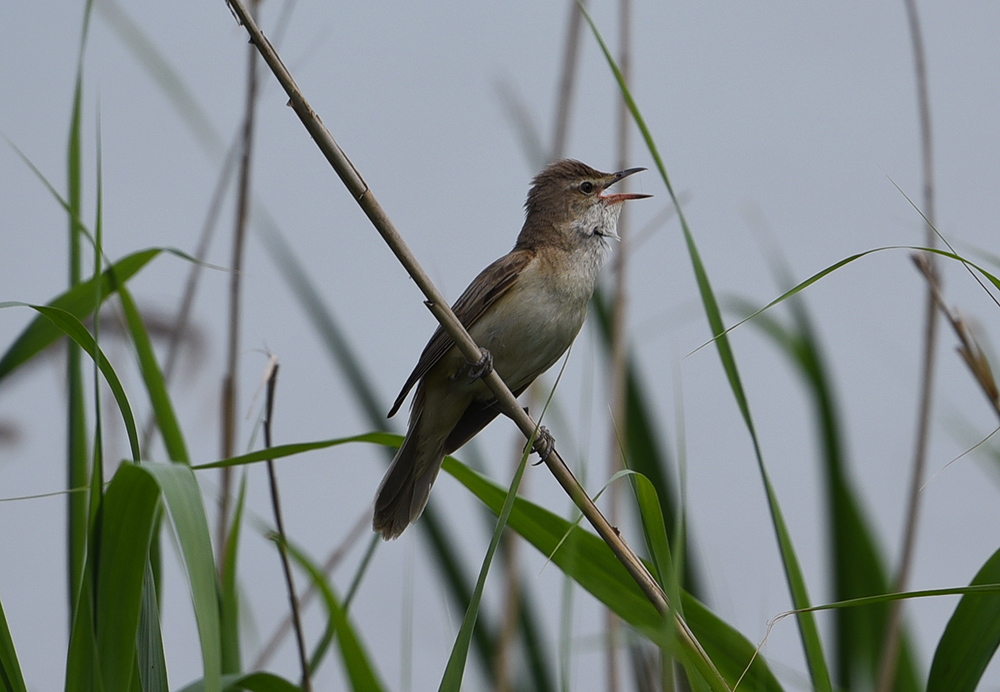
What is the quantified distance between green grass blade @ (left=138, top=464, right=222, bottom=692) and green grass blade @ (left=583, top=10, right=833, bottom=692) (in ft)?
2.59

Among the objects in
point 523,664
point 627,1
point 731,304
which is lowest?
point 523,664

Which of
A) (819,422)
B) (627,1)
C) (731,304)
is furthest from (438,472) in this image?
(627,1)

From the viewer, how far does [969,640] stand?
1.42m

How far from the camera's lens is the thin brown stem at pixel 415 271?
121 cm

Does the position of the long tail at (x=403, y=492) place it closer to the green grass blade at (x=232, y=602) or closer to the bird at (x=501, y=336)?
the bird at (x=501, y=336)

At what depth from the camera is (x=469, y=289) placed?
9.50 ft

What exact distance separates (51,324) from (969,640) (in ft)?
5.25

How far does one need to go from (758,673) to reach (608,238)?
5.69 ft

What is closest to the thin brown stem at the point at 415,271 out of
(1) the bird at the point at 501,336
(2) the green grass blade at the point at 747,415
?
(2) the green grass blade at the point at 747,415

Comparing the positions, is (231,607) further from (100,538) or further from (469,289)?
(469,289)

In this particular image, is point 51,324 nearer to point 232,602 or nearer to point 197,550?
point 232,602

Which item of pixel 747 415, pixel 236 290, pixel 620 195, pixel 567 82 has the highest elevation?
pixel 567 82

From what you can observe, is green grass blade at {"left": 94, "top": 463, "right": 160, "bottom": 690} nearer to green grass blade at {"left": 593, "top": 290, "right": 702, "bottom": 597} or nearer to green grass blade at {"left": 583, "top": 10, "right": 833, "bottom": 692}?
green grass blade at {"left": 583, "top": 10, "right": 833, "bottom": 692}

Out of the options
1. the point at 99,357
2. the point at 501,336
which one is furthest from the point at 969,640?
the point at 501,336
